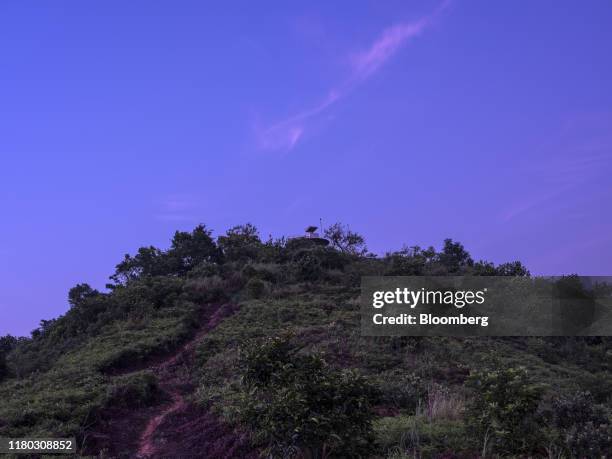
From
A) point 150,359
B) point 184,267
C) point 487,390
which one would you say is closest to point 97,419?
point 150,359

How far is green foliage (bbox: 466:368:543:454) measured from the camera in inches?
307

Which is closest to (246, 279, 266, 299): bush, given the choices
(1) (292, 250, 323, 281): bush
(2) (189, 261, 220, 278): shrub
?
(1) (292, 250, 323, 281): bush

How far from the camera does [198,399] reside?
13.6 metres

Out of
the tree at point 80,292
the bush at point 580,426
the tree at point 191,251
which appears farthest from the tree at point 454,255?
the bush at point 580,426

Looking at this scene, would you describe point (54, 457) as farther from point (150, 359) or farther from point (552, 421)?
point (150, 359)

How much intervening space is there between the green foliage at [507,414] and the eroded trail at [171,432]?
3524 mm

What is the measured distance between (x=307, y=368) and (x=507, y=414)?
2753mm

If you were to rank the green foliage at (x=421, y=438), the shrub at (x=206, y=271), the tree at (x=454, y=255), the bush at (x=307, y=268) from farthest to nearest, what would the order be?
the tree at (x=454, y=255), the shrub at (x=206, y=271), the bush at (x=307, y=268), the green foliage at (x=421, y=438)

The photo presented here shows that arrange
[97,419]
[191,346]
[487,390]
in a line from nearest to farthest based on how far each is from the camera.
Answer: [487,390]
[97,419]
[191,346]

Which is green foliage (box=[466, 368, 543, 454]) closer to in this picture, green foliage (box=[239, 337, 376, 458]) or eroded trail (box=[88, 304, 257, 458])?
green foliage (box=[239, 337, 376, 458])

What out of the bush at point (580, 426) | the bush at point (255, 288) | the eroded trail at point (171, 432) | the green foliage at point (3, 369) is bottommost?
the eroded trail at point (171, 432)

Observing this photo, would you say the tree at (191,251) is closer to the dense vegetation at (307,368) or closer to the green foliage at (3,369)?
the dense vegetation at (307,368)

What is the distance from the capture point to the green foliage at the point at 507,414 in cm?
780

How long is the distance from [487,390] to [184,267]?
32505 millimetres
